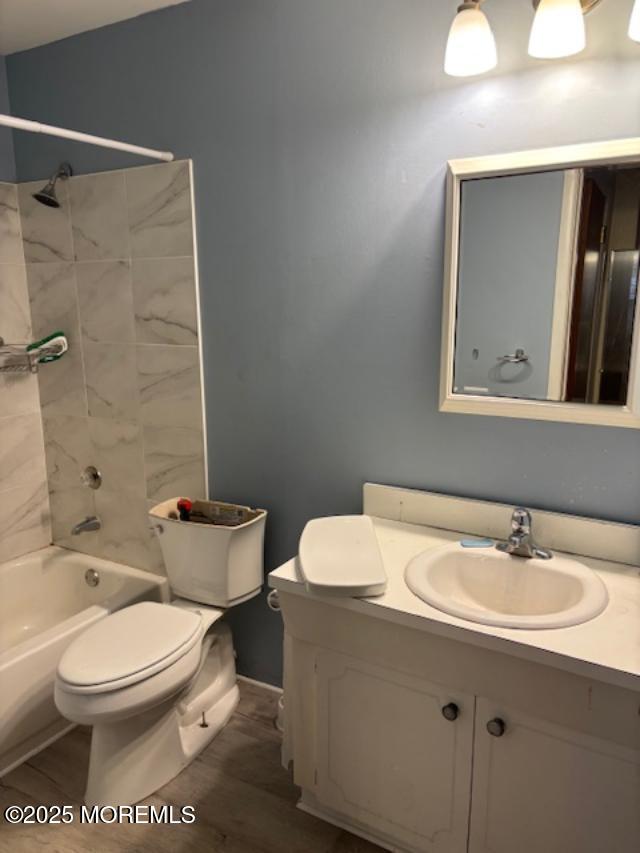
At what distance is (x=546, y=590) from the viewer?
1483 mm

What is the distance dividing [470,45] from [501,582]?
1296 mm

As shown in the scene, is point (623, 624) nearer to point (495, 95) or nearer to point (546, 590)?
point (546, 590)

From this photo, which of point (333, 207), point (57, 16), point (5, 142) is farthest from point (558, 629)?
point (5, 142)

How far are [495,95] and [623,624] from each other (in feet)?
4.18

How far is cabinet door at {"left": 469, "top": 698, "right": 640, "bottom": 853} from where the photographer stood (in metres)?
1.20

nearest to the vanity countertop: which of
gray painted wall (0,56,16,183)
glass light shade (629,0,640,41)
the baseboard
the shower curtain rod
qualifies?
the baseboard

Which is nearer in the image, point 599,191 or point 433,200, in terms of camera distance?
point 599,191

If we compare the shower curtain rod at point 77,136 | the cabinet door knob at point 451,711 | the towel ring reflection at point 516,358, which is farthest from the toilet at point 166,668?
the shower curtain rod at point 77,136

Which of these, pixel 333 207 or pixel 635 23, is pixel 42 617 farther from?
pixel 635 23

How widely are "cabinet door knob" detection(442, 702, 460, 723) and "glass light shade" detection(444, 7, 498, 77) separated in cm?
146

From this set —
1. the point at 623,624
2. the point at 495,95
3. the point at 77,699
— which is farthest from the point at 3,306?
the point at 623,624

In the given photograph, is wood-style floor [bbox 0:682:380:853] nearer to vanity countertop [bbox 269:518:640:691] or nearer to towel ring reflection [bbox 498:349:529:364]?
vanity countertop [bbox 269:518:640:691]

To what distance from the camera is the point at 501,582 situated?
5.06ft

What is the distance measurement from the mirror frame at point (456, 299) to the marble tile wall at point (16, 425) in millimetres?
1771
